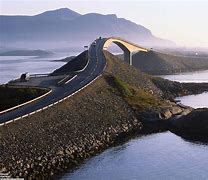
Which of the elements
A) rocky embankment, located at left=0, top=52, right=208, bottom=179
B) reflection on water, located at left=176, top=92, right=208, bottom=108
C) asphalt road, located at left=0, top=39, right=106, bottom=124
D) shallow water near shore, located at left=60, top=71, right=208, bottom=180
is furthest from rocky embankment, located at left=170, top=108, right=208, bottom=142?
reflection on water, located at left=176, top=92, right=208, bottom=108

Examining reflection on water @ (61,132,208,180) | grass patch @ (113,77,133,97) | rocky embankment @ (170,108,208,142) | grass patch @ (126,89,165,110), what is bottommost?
reflection on water @ (61,132,208,180)

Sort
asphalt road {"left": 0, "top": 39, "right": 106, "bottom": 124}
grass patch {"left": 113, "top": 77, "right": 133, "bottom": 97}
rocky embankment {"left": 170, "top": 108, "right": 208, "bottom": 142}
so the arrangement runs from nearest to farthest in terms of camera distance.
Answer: asphalt road {"left": 0, "top": 39, "right": 106, "bottom": 124}, rocky embankment {"left": 170, "top": 108, "right": 208, "bottom": 142}, grass patch {"left": 113, "top": 77, "right": 133, "bottom": 97}

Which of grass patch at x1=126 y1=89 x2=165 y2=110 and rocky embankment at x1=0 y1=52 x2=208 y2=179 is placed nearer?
rocky embankment at x1=0 y1=52 x2=208 y2=179

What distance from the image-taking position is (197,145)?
65.2 m

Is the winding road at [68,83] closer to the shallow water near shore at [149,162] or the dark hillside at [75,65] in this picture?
the dark hillside at [75,65]

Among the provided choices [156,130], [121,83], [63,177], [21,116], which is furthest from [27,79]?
[63,177]

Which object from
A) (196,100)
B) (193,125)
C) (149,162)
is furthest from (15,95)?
(196,100)

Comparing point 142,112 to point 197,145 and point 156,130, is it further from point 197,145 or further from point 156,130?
point 197,145

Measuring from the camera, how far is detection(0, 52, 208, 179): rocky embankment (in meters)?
49.3

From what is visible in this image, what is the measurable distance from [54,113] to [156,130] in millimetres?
19707

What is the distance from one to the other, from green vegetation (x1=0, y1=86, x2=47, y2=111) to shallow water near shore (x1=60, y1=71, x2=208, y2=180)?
14803 millimetres

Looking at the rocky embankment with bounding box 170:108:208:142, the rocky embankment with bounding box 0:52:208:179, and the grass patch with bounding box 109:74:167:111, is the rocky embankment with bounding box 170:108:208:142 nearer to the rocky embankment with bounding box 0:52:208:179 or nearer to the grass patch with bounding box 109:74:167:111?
the rocky embankment with bounding box 0:52:208:179

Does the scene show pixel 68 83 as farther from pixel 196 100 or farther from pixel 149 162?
pixel 196 100

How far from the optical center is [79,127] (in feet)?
208
